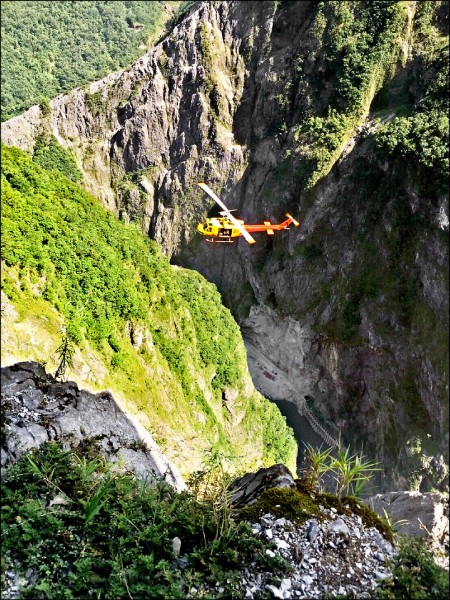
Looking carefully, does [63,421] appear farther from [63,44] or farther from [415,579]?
[63,44]

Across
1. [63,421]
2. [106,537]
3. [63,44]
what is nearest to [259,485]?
[106,537]

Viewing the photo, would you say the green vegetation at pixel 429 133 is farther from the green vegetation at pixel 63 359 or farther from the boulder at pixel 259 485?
the green vegetation at pixel 63 359

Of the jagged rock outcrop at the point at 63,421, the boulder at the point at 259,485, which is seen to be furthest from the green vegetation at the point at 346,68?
the boulder at the point at 259,485

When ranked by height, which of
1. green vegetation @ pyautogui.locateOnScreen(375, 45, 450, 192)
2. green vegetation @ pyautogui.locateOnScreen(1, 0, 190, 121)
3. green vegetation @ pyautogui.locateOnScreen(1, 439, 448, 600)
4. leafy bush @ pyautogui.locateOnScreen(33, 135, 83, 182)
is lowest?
green vegetation @ pyautogui.locateOnScreen(1, 439, 448, 600)

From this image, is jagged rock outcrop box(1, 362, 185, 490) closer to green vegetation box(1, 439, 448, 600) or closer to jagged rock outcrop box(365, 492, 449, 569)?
green vegetation box(1, 439, 448, 600)

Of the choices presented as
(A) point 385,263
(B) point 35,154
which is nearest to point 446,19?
(A) point 385,263

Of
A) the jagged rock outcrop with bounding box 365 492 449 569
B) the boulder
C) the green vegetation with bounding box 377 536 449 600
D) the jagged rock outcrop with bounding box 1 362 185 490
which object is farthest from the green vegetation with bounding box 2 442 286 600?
the jagged rock outcrop with bounding box 365 492 449 569
